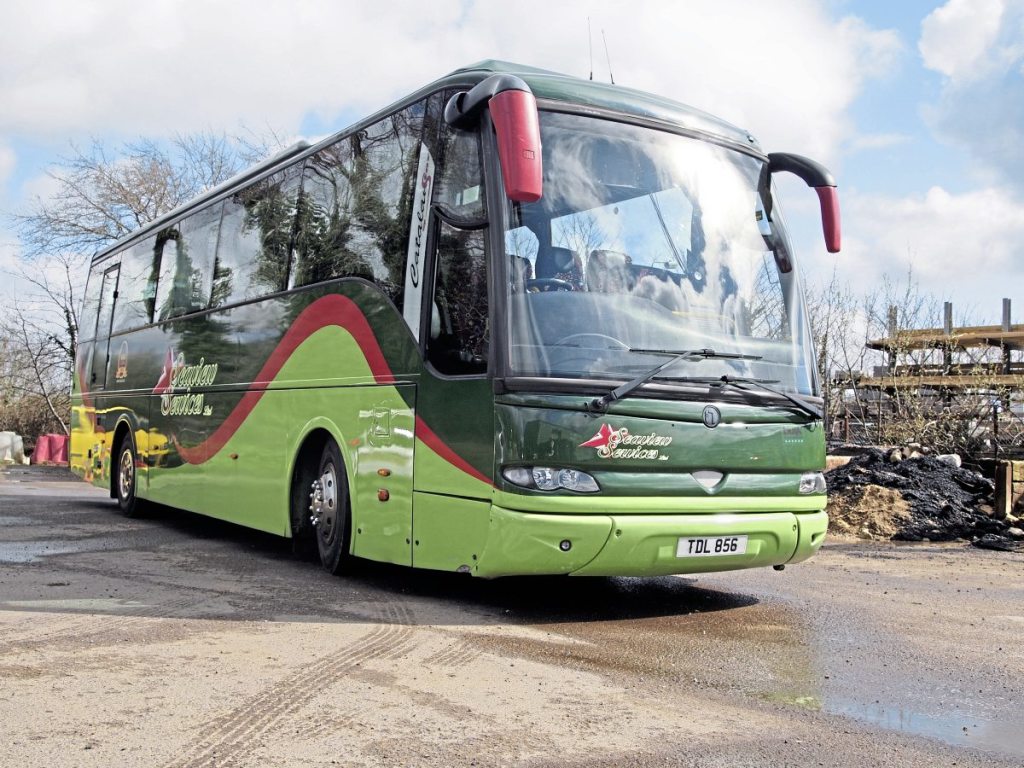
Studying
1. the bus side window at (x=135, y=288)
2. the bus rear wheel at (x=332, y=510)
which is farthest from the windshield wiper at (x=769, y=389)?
the bus side window at (x=135, y=288)

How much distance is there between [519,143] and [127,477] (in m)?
9.82

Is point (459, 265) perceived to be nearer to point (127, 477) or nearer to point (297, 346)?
point (297, 346)

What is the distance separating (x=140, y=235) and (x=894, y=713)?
12.2 metres

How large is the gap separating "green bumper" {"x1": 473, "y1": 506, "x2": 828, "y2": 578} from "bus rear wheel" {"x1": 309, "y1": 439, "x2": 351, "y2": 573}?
81.7 inches

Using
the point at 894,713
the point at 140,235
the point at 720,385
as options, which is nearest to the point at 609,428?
the point at 720,385

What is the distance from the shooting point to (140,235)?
48.4ft

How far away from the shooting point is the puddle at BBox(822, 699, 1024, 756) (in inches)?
181

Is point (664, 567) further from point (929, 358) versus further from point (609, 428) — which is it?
point (929, 358)

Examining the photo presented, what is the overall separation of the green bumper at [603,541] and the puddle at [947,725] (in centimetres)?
179

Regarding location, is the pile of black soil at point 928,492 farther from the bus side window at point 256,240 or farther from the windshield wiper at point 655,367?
the bus side window at point 256,240

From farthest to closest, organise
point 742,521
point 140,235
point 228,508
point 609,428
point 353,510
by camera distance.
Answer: point 140,235 < point 228,508 < point 353,510 < point 742,521 < point 609,428

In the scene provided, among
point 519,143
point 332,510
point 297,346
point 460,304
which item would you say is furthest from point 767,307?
point 297,346

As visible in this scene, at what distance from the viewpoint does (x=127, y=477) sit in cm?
1444

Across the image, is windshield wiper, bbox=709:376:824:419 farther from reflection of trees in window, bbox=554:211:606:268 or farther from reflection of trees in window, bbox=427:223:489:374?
reflection of trees in window, bbox=427:223:489:374
